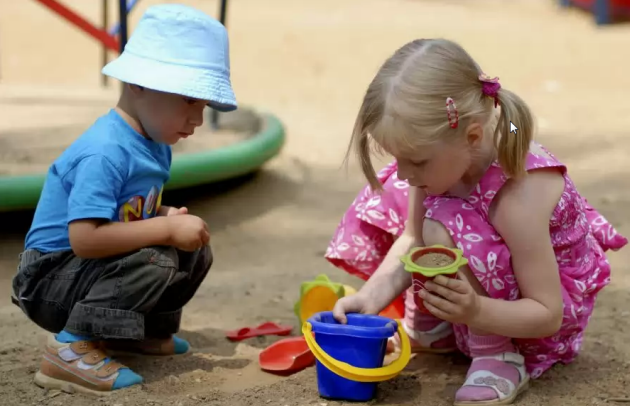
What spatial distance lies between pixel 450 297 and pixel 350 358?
263 mm

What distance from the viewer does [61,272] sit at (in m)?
2.04

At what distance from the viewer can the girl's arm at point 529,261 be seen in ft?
6.17

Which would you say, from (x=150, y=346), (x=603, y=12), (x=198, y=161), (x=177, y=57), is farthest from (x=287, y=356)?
(x=603, y=12)

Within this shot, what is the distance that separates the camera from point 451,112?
1802 millimetres

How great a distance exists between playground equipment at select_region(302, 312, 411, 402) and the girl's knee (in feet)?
0.65

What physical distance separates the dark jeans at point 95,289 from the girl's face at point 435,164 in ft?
1.89

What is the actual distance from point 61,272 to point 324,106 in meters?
4.35

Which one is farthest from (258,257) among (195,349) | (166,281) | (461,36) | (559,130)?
(461,36)

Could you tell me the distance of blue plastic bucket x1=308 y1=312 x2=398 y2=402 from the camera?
1884 mm

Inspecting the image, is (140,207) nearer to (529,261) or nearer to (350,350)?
(350,350)

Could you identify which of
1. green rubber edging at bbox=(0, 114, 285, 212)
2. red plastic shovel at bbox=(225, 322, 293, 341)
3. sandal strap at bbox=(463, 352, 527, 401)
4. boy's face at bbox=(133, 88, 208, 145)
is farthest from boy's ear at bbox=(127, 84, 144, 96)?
green rubber edging at bbox=(0, 114, 285, 212)

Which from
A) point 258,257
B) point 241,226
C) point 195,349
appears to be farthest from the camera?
point 241,226

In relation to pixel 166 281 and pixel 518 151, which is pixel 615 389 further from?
pixel 166 281

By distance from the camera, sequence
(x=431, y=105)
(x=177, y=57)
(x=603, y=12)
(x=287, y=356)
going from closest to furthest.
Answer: (x=431, y=105) < (x=177, y=57) < (x=287, y=356) < (x=603, y=12)
